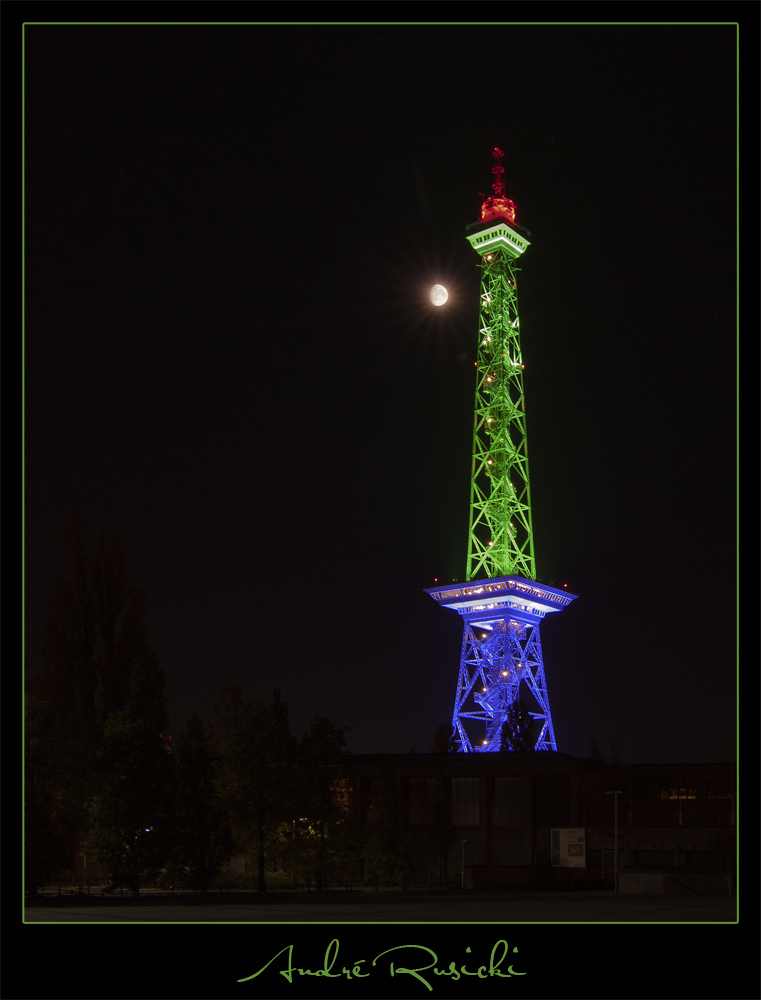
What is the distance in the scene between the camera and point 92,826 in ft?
168

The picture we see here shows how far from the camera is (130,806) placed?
50.6 metres

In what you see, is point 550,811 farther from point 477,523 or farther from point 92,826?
point 477,523

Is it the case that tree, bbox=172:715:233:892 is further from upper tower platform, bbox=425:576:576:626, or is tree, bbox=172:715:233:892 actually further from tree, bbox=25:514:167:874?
upper tower platform, bbox=425:576:576:626

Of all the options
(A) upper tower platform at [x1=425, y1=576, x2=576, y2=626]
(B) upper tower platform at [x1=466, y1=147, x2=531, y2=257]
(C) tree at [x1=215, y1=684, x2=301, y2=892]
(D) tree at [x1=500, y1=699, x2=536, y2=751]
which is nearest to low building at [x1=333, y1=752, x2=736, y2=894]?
(D) tree at [x1=500, y1=699, x2=536, y2=751]

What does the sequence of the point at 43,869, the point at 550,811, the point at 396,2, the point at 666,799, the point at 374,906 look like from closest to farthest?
the point at 396,2, the point at 374,906, the point at 43,869, the point at 550,811, the point at 666,799

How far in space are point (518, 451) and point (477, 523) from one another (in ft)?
28.5

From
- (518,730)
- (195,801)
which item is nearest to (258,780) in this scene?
(195,801)

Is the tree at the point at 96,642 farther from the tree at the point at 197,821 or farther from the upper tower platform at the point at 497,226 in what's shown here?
the upper tower platform at the point at 497,226

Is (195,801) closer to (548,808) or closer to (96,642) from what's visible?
(96,642)

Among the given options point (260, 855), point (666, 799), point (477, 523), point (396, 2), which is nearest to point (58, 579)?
point (260, 855)

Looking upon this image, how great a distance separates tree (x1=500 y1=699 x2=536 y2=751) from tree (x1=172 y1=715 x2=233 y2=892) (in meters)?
42.4

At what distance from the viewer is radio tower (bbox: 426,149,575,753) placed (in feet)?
351

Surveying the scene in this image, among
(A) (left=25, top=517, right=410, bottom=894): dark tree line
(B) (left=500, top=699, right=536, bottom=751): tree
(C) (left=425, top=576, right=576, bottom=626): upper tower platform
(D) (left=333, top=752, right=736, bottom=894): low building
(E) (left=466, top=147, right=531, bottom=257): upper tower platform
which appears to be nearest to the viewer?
(A) (left=25, top=517, right=410, bottom=894): dark tree line

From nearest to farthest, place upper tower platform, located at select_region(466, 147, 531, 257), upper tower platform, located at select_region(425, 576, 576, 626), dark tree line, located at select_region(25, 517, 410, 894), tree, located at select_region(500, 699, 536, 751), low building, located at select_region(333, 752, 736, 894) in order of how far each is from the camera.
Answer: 1. dark tree line, located at select_region(25, 517, 410, 894)
2. low building, located at select_region(333, 752, 736, 894)
3. tree, located at select_region(500, 699, 536, 751)
4. upper tower platform, located at select_region(425, 576, 576, 626)
5. upper tower platform, located at select_region(466, 147, 531, 257)
